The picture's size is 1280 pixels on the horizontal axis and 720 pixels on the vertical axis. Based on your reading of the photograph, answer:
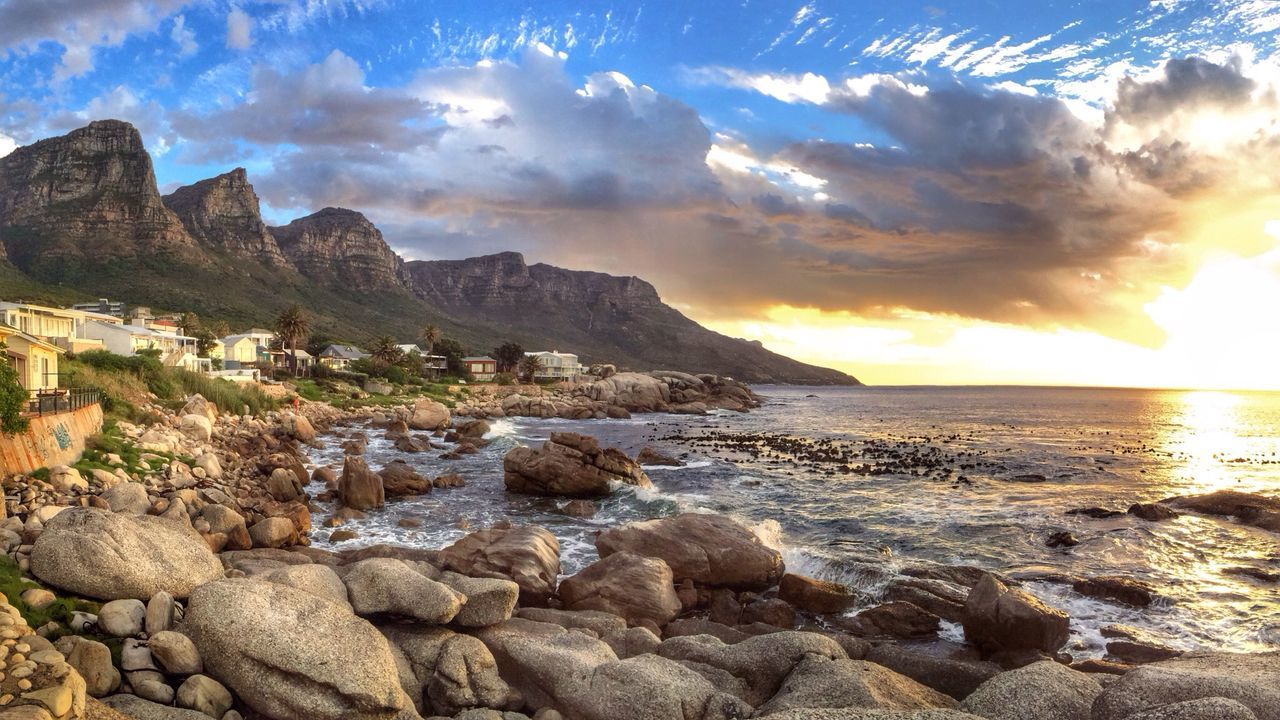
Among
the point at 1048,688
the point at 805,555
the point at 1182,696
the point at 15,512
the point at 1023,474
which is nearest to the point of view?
the point at 1182,696

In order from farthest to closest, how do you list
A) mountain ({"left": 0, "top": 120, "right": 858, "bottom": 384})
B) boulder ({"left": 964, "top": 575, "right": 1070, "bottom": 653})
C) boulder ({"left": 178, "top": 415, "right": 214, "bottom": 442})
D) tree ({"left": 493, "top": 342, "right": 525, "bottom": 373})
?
tree ({"left": 493, "top": 342, "right": 525, "bottom": 373}), mountain ({"left": 0, "top": 120, "right": 858, "bottom": 384}), boulder ({"left": 178, "top": 415, "right": 214, "bottom": 442}), boulder ({"left": 964, "top": 575, "right": 1070, "bottom": 653})

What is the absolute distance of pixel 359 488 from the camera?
2922 cm

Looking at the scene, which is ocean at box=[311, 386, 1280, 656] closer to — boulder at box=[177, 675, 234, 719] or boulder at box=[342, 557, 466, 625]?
boulder at box=[342, 557, 466, 625]

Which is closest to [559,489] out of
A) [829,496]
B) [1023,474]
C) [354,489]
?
[354,489]

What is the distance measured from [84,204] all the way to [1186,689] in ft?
699

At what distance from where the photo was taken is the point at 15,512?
50.5 feet

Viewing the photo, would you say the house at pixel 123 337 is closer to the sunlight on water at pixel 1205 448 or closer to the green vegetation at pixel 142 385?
the green vegetation at pixel 142 385

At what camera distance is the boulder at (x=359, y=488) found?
29000 millimetres

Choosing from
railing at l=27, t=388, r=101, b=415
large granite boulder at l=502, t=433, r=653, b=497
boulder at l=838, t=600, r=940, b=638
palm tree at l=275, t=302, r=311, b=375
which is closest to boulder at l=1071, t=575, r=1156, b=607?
boulder at l=838, t=600, r=940, b=638

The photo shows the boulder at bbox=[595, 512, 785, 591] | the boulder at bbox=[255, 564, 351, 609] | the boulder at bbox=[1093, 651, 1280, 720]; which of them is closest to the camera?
the boulder at bbox=[1093, 651, 1280, 720]

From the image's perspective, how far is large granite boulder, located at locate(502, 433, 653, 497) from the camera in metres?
33.9

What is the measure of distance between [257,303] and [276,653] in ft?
526

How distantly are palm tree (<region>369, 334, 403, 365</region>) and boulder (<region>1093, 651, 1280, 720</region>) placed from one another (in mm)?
103026

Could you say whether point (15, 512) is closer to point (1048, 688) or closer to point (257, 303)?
point (1048, 688)
